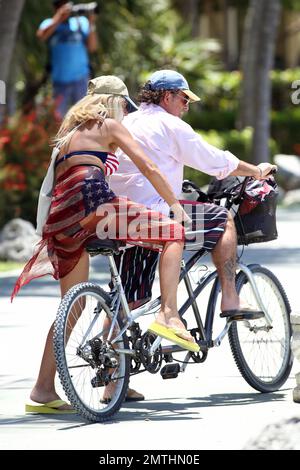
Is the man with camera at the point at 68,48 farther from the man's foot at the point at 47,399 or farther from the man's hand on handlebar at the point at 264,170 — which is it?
the man's foot at the point at 47,399

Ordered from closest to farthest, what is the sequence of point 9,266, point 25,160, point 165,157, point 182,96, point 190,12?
point 165,157 → point 182,96 → point 9,266 → point 25,160 → point 190,12

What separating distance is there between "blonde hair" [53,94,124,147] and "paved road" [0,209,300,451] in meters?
1.43

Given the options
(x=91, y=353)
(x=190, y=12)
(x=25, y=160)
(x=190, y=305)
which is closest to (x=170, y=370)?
(x=190, y=305)

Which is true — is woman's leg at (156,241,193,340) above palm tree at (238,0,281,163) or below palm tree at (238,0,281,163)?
below

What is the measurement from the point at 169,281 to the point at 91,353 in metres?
0.56

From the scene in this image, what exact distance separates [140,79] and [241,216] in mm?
24621

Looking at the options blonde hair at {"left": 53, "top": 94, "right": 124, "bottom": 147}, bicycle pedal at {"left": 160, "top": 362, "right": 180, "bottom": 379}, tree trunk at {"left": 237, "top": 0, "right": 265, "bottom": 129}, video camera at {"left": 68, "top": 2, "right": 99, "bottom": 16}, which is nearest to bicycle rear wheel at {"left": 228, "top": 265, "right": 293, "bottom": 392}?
bicycle pedal at {"left": 160, "top": 362, "right": 180, "bottom": 379}

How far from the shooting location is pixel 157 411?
755cm

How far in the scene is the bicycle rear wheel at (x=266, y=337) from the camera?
812 cm

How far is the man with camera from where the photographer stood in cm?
1827

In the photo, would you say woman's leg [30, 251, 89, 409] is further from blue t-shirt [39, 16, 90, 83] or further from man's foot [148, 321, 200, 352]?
blue t-shirt [39, 16, 90, 83]

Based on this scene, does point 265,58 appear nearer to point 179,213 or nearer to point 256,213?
point 256,213

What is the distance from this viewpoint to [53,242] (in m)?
7.56

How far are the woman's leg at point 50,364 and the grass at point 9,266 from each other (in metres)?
6.94
